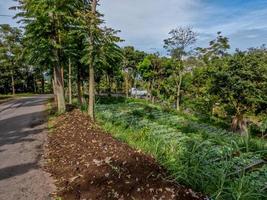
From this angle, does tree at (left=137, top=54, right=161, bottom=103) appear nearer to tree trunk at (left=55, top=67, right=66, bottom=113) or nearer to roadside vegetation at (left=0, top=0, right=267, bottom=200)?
roadside vegetation at (left=0, top=0, right=267, bottom=200)

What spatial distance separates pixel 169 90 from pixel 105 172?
104 feet

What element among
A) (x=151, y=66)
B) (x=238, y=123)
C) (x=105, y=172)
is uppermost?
(x=151, y=66)

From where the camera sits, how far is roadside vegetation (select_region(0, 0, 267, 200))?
5652 mm

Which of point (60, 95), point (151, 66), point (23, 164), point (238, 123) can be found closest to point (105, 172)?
point (23, 164)

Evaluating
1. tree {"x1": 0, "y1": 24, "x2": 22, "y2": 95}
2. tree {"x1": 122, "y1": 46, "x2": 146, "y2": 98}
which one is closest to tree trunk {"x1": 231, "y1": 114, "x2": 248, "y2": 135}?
tree {"x1": 122, "y1": 46, "x2": 146, "y2": 98}

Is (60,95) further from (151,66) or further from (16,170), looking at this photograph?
(151,66)

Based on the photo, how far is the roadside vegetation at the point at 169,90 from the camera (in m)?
5.65

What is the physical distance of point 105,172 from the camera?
6027 mm

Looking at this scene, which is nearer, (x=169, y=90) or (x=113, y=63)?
(x=113, y=63)

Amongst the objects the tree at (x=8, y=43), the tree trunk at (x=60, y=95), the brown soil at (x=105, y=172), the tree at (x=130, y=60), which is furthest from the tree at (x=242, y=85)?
the tree at (x=8, y=43)

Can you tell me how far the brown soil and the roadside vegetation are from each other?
48 cm

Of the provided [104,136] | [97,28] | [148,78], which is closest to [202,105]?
[148,78]

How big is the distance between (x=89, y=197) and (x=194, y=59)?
1234 inches

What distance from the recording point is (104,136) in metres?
9.21
